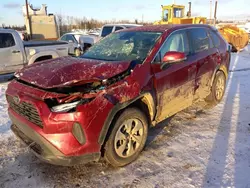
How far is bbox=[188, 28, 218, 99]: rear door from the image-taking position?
452cm

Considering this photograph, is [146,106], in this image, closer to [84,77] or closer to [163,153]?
[163,153]

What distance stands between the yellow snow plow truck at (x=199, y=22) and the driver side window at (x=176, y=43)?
44.9 feet

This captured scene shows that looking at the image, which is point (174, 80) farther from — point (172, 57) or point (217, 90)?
point (217, 90)

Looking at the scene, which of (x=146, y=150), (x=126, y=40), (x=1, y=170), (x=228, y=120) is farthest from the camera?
(x=228, y=120)

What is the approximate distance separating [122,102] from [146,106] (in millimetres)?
595

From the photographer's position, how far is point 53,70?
317 cm

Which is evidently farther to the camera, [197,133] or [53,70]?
[197,133]

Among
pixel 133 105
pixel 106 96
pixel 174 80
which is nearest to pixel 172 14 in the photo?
pixel 174 80

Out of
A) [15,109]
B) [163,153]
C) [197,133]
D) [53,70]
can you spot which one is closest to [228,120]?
[197,133]

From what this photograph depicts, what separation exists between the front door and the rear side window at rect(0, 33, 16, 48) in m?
5.94

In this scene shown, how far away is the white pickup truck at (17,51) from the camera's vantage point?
7738 millimetres

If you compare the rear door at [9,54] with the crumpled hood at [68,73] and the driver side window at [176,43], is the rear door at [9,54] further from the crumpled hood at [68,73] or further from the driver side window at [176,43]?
the driver side window at [176,43]

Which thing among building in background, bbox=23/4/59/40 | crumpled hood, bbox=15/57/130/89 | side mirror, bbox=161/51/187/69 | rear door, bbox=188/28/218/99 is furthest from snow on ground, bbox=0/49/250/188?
building in background, bbox=23/4/59/40

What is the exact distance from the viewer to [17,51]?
7965 mm
